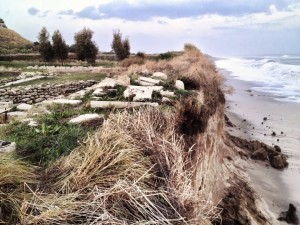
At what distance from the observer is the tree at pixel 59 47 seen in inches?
1106

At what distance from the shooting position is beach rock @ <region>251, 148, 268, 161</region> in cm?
1325

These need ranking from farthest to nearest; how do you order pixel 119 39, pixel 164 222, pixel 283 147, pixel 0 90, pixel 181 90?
1. pixel 119 39
2. pixel 283 147
3. pixel 0 90
4. pixel 181 90
5. pixel 164 222

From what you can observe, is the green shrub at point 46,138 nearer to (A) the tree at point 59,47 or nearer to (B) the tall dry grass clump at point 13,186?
(B) the tall dry grass clump at point 13,186

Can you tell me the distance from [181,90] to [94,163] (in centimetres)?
567

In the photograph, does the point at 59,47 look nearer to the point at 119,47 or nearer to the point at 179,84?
the point at 119,47

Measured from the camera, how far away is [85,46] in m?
27.8

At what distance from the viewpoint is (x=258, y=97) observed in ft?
80.2

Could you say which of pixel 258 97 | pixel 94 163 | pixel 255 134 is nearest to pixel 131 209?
pixel 94 163

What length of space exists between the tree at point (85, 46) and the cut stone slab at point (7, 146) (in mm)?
23981

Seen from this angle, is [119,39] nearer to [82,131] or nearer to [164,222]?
[82,131]

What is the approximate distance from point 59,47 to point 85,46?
7.22ft

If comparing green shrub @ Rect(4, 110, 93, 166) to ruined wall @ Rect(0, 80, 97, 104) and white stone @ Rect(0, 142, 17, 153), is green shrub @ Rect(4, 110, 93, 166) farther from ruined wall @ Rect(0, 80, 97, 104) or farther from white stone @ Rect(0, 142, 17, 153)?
ruined wall @ Rect(0, 80, 97, 104)

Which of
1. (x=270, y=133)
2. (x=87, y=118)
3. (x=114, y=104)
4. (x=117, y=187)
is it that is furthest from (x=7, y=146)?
(x=270, y=133)

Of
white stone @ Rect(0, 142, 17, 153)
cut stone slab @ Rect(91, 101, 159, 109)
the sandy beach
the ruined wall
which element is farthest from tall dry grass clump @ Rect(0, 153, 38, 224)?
the sandy beach
